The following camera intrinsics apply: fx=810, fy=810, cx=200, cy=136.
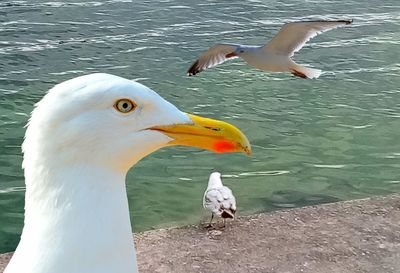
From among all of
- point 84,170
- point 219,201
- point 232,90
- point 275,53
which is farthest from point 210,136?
point 232,90

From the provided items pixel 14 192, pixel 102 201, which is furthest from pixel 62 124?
pixel 14 192

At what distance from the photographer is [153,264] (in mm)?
3959

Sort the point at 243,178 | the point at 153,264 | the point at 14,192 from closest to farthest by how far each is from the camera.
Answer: the point at 153,264 < the point at 14,192 < the point at 243,178

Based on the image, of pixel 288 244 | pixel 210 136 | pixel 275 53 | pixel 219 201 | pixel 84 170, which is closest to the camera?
Result: pixel 84 170

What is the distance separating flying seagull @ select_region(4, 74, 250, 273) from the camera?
207cm

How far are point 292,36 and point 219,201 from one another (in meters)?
2.22

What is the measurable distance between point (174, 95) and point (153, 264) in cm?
401

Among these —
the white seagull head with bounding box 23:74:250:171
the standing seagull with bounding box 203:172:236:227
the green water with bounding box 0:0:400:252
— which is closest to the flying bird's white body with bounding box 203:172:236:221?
the standing seagull with bounding box 203:172:236:227

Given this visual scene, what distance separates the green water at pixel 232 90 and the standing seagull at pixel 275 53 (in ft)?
2.32

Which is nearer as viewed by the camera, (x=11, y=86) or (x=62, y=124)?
(x=62, y=124)

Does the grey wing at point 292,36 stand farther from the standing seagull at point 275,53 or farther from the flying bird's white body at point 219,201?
the flying bird's white body at point 219,201

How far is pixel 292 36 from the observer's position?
6457 mm

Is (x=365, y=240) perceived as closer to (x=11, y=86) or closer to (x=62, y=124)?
(x=62, y=124)

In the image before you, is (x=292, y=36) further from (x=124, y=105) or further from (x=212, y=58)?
(x=124, y=105)
